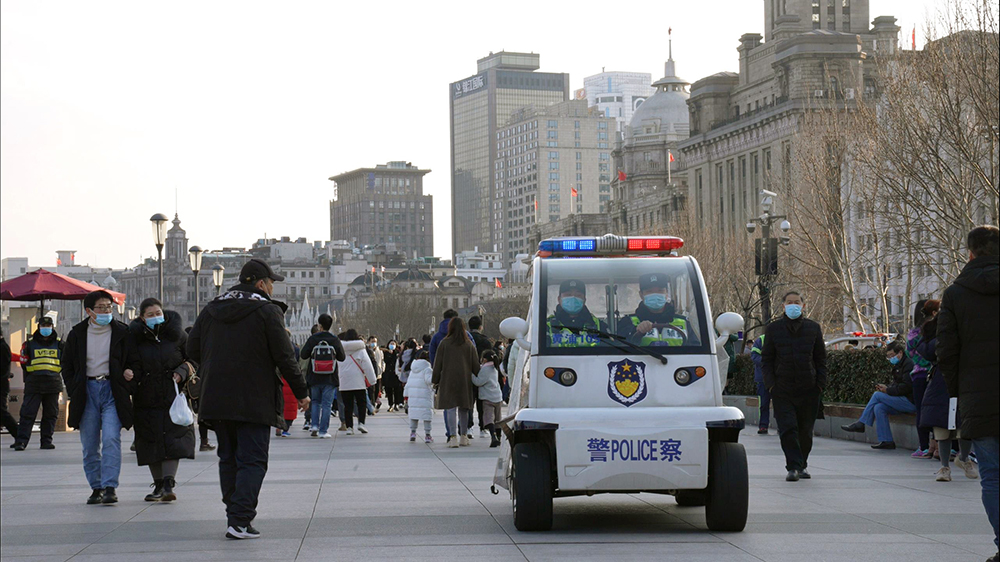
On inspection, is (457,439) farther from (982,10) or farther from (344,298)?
(344,298)

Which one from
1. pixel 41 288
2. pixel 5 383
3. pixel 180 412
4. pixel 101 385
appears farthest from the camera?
pixel 41 288

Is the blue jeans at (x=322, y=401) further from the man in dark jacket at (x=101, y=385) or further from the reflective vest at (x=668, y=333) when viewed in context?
the reflective vest at (x=668, y=333)

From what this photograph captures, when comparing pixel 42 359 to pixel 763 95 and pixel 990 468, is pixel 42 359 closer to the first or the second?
pixel 990 468

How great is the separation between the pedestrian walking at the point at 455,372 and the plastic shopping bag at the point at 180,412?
759 cm

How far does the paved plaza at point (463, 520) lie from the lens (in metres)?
8.76

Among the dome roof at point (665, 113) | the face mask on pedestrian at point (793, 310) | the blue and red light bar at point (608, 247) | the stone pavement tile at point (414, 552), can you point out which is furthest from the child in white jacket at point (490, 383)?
the dome roof at point (665, 113)

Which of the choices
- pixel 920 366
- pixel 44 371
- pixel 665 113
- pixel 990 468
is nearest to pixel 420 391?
pixel 44 371

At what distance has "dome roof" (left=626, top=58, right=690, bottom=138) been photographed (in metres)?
156

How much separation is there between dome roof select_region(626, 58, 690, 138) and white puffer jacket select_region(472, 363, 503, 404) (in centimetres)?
13508

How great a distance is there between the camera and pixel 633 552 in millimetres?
8648

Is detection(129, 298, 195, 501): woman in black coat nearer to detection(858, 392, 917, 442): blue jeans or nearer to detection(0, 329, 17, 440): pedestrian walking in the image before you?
detection(0, 329, 17, 440): pedestrian walking

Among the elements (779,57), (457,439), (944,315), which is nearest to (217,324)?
(944,315)

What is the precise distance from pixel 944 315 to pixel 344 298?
190 meters

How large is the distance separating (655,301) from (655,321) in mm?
173
